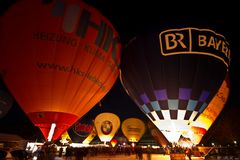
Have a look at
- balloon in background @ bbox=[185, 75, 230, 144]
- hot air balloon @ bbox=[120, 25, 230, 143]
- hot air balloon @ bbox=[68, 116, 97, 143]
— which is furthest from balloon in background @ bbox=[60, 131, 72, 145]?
hot air balloon @ bbox=[120, 25, 230, 143]

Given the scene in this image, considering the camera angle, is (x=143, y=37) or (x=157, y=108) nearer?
(x=157, y=108)

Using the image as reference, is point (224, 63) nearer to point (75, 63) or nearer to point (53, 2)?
point (75, 63)

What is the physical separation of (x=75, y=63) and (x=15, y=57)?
7.10ft

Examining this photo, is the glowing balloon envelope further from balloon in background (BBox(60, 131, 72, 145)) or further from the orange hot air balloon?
the orange hot air balloon

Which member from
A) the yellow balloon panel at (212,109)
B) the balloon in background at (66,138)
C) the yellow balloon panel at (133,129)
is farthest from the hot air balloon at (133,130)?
the yellow balloon panel at (212,109)

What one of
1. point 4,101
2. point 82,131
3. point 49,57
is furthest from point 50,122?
point 82,131

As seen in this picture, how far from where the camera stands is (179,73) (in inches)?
442

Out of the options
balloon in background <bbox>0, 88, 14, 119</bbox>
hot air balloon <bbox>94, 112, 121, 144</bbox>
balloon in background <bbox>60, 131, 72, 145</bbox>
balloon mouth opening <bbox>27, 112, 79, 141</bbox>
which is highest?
balloon in background <bbox>0, 88, 14, 119</bbox>

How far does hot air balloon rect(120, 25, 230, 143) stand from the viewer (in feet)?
36.2

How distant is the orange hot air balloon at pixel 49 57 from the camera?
354 inches

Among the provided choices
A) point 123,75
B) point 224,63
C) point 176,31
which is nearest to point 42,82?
point 123,75

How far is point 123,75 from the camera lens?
13.1 metres

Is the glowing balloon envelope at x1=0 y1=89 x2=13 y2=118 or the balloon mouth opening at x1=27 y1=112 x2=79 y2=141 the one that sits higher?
the glowing balloon envelope at x1=0 y1=89 x2=13 y2=118

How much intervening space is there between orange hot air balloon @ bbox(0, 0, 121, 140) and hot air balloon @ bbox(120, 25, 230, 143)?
3254 mm
